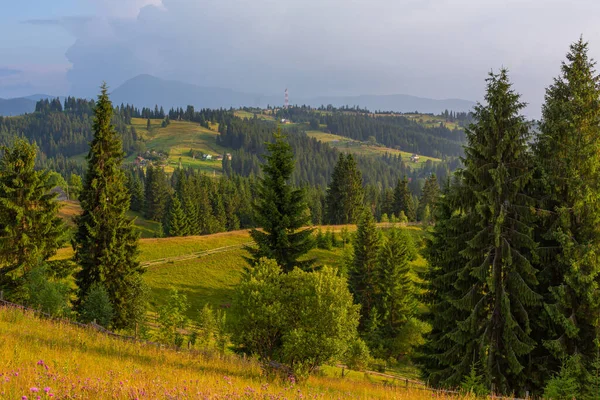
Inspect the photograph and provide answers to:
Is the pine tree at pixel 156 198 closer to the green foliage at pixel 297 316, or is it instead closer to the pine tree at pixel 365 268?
the pine tree at pixel 365 268

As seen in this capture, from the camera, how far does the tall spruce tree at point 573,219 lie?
18.8m

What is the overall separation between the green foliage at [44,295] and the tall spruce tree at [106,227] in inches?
146

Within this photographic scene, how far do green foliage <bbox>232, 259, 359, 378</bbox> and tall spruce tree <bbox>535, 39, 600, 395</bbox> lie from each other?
10.2m

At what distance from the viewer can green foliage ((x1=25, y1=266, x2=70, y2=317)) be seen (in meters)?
25.3

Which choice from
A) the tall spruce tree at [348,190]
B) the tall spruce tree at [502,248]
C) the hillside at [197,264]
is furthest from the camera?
the tall spruce tree at [348,190]

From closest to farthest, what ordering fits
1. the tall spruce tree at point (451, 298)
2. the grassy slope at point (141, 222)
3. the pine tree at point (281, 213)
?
the tall spruce tree at point (451, 298), the pine tree at point (281, 213), the grassy slope at point (141, 222)

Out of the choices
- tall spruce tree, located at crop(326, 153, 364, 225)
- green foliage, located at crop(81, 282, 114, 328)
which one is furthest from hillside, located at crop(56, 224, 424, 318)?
green foliage, located at crop(81, 282, 114, 328)

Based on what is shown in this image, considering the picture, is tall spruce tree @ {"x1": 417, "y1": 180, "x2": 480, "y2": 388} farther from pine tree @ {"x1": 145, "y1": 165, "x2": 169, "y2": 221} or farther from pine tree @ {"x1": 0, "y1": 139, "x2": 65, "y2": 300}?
pine tree @ {"x1": 145, "y1": 165, "x2": 169, "y2": 221}

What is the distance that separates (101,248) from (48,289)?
6.25 meters

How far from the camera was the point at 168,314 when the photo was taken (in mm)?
29234

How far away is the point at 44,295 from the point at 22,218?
865 cm

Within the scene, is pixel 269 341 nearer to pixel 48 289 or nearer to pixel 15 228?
pixel 48 289

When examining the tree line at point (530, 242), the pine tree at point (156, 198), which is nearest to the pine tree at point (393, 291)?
the tree line at point (530, 242)

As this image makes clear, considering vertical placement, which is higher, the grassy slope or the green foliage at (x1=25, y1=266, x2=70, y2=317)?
the green foliage at (x1=25, y1=266, x2=70, y2=317)
